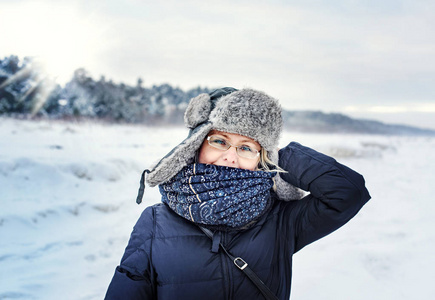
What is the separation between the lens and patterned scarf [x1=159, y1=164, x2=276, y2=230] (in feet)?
4.83

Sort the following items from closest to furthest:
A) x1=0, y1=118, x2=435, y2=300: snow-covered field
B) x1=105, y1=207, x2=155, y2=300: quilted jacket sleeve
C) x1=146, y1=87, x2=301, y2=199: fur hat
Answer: x1=105, y1=207, x2=155, y2=300: quilted jacket sleeve
x1=146, y1=87, x2=301, y2=199: fur hat
x1=0, y1=118, x2=435, y2=300: snow-covered field

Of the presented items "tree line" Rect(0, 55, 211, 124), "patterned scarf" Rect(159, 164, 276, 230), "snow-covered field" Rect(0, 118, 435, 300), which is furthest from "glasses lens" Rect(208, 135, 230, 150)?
"tree line" Rect(0, 55, 211, 124)

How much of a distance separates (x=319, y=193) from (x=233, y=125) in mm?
573

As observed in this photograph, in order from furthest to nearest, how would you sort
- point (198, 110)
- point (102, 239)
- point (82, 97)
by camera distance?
point (82, 97) → point (102, 239) → point (198, 110)

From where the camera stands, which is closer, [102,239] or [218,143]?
[218,143]

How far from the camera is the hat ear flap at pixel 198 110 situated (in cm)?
171

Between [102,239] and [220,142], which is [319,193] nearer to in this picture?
[220,142]

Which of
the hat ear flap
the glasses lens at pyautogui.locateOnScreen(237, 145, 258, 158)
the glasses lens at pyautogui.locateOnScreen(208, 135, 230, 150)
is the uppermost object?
the hat ear flap

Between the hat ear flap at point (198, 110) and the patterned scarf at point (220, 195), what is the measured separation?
0.29 metres

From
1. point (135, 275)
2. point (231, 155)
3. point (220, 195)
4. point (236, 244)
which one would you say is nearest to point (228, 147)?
point (231, 155)

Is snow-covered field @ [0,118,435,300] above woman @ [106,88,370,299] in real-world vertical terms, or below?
below

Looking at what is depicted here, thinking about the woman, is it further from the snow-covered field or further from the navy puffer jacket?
the snow-covered field

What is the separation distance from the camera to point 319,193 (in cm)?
148

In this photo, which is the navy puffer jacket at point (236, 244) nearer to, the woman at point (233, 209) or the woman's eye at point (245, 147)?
the woman at point (233, 209)
